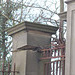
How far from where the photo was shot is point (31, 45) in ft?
18.5

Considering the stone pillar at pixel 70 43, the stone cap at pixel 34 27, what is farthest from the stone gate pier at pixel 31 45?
the stone pillar at pixel 70 43

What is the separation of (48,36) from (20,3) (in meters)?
7.02

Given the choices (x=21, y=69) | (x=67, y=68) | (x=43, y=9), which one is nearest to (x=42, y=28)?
(x=21, y=69)

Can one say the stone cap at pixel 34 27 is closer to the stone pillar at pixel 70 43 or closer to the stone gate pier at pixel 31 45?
the stone gate pier at pixel 31 45

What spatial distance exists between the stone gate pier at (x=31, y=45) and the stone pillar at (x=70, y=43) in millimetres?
1201

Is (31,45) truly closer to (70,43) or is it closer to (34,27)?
(34,27)

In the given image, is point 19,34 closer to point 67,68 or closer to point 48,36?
point 48,36

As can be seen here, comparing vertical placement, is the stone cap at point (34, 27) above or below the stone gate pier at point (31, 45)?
above

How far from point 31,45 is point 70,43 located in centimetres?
137

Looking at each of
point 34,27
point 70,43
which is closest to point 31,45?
point 34,27

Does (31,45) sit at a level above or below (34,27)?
below

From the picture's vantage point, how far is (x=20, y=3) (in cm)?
1259

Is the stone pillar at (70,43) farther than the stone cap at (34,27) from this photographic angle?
No

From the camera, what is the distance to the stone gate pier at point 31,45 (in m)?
5.54
